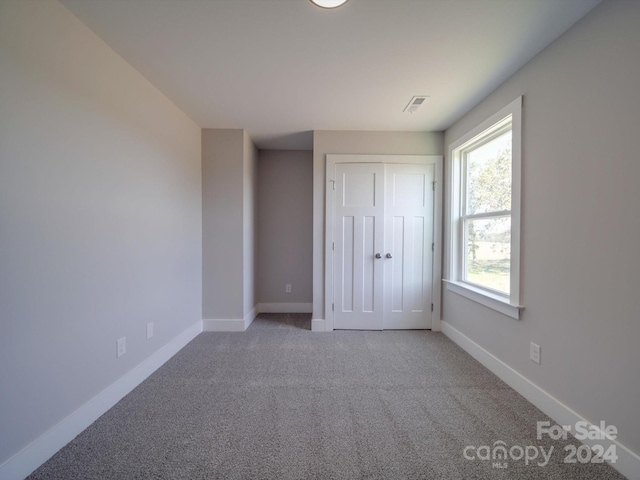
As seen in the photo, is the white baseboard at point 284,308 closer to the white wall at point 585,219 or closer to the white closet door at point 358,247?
the white closet door at point 358,247

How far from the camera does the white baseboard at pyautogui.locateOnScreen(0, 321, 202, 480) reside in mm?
1158

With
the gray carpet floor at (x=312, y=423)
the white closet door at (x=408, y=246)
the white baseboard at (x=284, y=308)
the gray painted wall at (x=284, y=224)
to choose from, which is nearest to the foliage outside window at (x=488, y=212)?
the white closet door at (x=408, y=246)

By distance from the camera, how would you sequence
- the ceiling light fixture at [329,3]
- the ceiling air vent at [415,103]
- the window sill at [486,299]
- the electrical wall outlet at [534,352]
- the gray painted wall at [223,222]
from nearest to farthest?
the ceiling light fixture at [329,3]
the electrical wall outlet at [534,352]
the window sill at [486,299]
the ceiling air vent at [415,103]
the gray painted wall at [223,222]

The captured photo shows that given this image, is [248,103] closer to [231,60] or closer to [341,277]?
[231,60]

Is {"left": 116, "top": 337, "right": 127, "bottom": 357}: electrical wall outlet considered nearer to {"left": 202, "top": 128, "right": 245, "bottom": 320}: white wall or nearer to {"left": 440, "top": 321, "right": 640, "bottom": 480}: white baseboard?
{"left": 202, "top": 128, "right": 245, "bottom": 320}: white wall

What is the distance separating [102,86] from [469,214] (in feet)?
10.4

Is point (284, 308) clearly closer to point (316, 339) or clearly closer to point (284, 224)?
point (316, 339)

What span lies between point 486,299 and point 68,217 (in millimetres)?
2960

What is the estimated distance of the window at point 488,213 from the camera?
6.19ft

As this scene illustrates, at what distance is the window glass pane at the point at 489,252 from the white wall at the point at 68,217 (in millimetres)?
2899

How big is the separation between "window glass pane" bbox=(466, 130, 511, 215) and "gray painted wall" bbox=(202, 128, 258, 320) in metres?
2.49

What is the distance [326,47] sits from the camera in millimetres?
1616

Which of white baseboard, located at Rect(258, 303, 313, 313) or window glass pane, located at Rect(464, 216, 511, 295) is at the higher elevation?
window glass pane, located at Rect(464, 216, 511, 295)

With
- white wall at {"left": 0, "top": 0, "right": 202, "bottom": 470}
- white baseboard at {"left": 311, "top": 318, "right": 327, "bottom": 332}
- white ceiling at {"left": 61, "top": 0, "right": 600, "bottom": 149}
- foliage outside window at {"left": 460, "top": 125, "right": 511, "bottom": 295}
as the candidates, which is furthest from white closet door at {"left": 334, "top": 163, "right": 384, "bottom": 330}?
white wall at {"left": 0, "top": 0, "right": 202, "bottom": 470}
